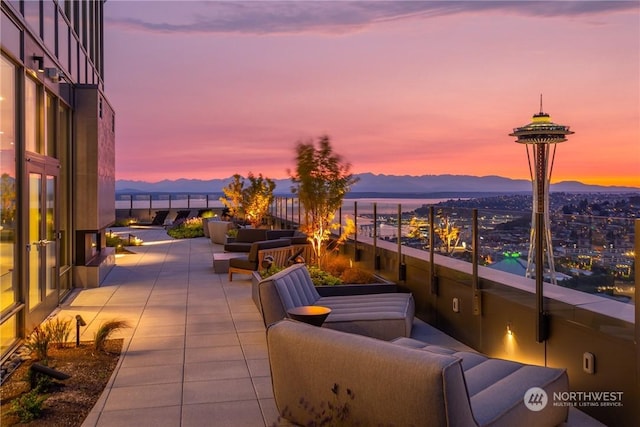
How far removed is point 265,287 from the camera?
5727 mm

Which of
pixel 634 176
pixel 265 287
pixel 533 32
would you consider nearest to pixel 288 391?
pixel 265 287

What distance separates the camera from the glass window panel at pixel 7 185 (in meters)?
5.74

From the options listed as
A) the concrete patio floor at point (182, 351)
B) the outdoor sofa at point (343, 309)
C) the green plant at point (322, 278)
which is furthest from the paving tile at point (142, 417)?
the green plant at point (322, 278)

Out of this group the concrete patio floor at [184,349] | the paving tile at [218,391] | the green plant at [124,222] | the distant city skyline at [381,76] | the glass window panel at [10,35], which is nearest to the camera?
the concrete patio floor at [184,349]

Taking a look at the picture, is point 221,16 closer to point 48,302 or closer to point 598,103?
point 48,302

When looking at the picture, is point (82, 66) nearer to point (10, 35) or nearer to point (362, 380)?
point (10, 35)

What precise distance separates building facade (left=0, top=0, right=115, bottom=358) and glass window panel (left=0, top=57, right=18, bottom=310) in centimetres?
1

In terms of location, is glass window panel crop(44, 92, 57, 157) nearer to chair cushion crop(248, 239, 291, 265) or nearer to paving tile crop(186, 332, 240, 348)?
chair cushion crop(248, 239, 291, 265)

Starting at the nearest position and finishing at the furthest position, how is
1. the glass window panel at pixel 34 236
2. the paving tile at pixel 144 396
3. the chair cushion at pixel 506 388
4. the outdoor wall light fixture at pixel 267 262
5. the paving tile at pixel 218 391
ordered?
→ the chair cushion at pixel 506 388
the paving tile at pixel 144 396
the paving tile at pixel 218 391
the glass window panel at pixel 34 236
the outdoor wall light fixture at pixel 267 262

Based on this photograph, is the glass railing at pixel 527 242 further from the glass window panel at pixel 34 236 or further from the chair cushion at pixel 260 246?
the glass window panel at pixel 34 236

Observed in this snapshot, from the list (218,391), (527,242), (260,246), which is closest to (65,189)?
(260,246)

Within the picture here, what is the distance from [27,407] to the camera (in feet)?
13.2

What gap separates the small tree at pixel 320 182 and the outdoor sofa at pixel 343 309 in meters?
3.35

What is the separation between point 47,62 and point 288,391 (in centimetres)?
639
